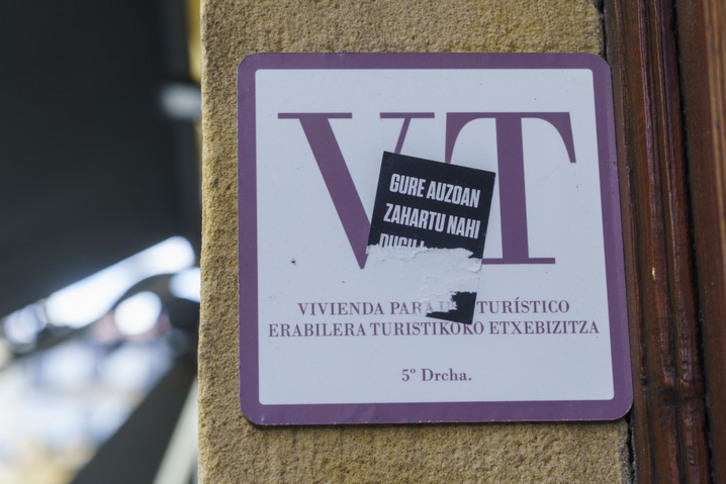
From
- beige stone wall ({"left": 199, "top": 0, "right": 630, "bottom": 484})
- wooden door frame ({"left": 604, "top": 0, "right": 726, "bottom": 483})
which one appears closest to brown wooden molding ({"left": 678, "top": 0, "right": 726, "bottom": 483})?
wooden door frame ({"left": 604, "top": 0, "right": 726, "bottom": 483})

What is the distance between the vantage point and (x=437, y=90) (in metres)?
0.65

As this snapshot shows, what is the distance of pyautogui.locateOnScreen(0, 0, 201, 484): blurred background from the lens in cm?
283

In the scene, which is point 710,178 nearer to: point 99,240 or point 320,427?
point 320,427

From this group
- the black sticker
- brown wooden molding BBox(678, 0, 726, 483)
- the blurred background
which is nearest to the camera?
brown wooden molding BBox(678, 0, 726, 483)

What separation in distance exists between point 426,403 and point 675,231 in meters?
0.25

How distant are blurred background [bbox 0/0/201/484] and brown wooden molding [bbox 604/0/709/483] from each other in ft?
7.72

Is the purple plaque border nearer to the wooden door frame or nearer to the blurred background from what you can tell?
the wooden door frame

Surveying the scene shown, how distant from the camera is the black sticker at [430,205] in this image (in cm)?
63

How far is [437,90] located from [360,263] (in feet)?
0.57

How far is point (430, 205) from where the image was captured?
64 cm

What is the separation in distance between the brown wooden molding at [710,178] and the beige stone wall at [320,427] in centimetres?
11

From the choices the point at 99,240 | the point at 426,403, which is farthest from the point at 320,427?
the point at 99,240

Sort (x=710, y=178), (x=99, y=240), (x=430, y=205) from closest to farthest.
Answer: (x=710, y=178) < (x=430, y=205) < (x=99, y=240)

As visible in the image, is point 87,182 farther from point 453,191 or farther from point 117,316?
point 453,191
